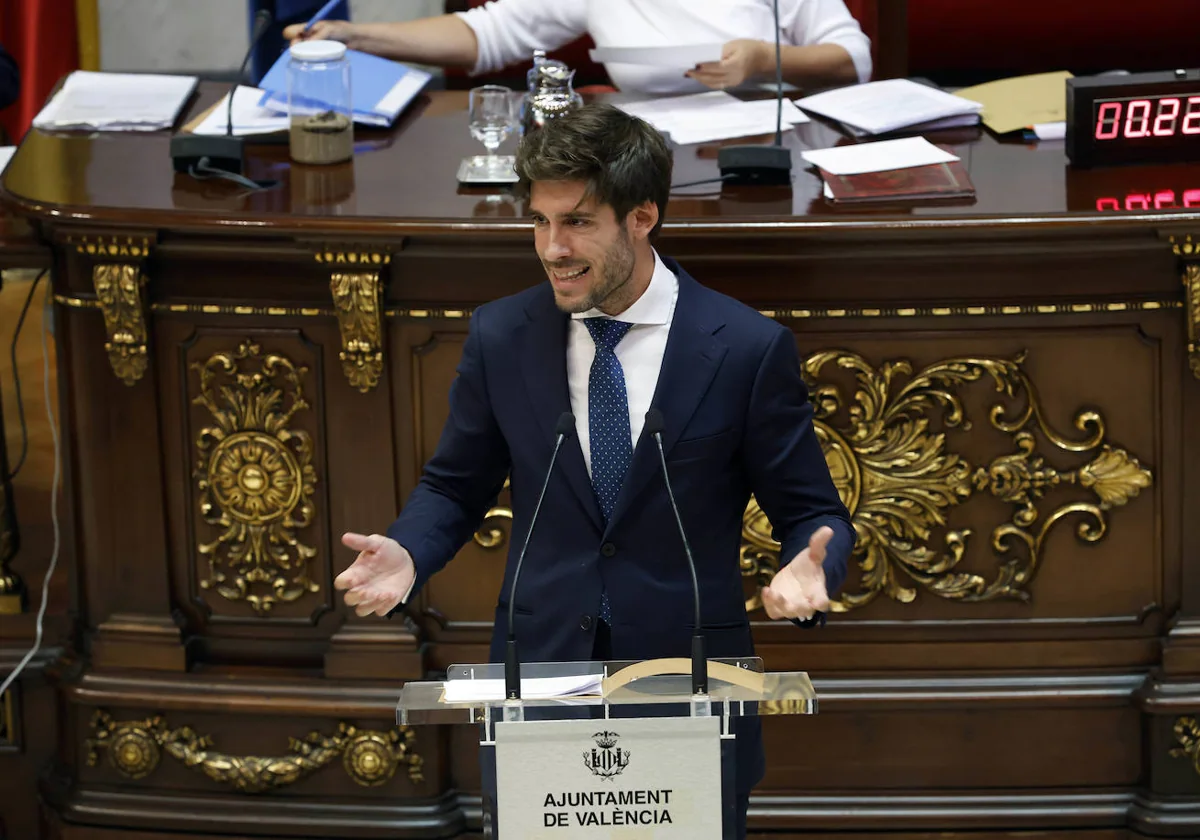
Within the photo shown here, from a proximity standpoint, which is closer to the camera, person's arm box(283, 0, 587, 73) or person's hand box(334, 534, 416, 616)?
person's hand box(334, 534, 416, 616)

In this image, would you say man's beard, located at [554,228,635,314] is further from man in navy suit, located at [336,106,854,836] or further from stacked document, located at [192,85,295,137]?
stacked document, located at [192,85,295,137]

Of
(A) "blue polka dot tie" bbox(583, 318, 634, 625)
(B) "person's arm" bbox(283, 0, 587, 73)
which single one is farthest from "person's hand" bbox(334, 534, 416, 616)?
(B) "person's arm" bbox(283, 0, 587, 73)

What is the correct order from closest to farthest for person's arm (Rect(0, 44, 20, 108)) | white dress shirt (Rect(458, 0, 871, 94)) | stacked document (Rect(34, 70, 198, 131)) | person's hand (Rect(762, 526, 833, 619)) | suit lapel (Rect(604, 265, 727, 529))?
person's hand (Rect(762, 526, 833, 619))
suit lapel (Rect(604, 265, 727, 529))
stacked document (Rect(34, 70, 198, 131))
white dress shirt (Rect(458, 0, 871, 94))
person's arm (Rect(0, 44, 20, 108))

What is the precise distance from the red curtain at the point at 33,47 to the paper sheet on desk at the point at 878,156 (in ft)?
11.0

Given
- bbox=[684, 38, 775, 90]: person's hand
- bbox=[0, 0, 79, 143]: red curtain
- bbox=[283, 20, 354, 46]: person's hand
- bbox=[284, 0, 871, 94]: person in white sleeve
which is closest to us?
→ bbox=[684, 38, 775, 90]: person's hand

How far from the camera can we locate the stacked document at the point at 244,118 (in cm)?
327

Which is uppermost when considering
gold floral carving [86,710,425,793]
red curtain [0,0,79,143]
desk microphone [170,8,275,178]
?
red curtain [0,0,79,143]

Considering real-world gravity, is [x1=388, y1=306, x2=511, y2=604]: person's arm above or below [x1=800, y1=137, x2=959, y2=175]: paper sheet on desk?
below

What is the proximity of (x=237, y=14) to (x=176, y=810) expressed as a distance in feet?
12.2

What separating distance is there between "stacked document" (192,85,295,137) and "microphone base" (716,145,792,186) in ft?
2.92

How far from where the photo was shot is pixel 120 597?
3.02 metres

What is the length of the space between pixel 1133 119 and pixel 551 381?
138cm

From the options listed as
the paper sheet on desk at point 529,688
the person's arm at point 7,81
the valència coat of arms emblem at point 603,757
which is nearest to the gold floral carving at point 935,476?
the paper sheet on desk at point 529,688

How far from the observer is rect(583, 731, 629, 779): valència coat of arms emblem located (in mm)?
1645
